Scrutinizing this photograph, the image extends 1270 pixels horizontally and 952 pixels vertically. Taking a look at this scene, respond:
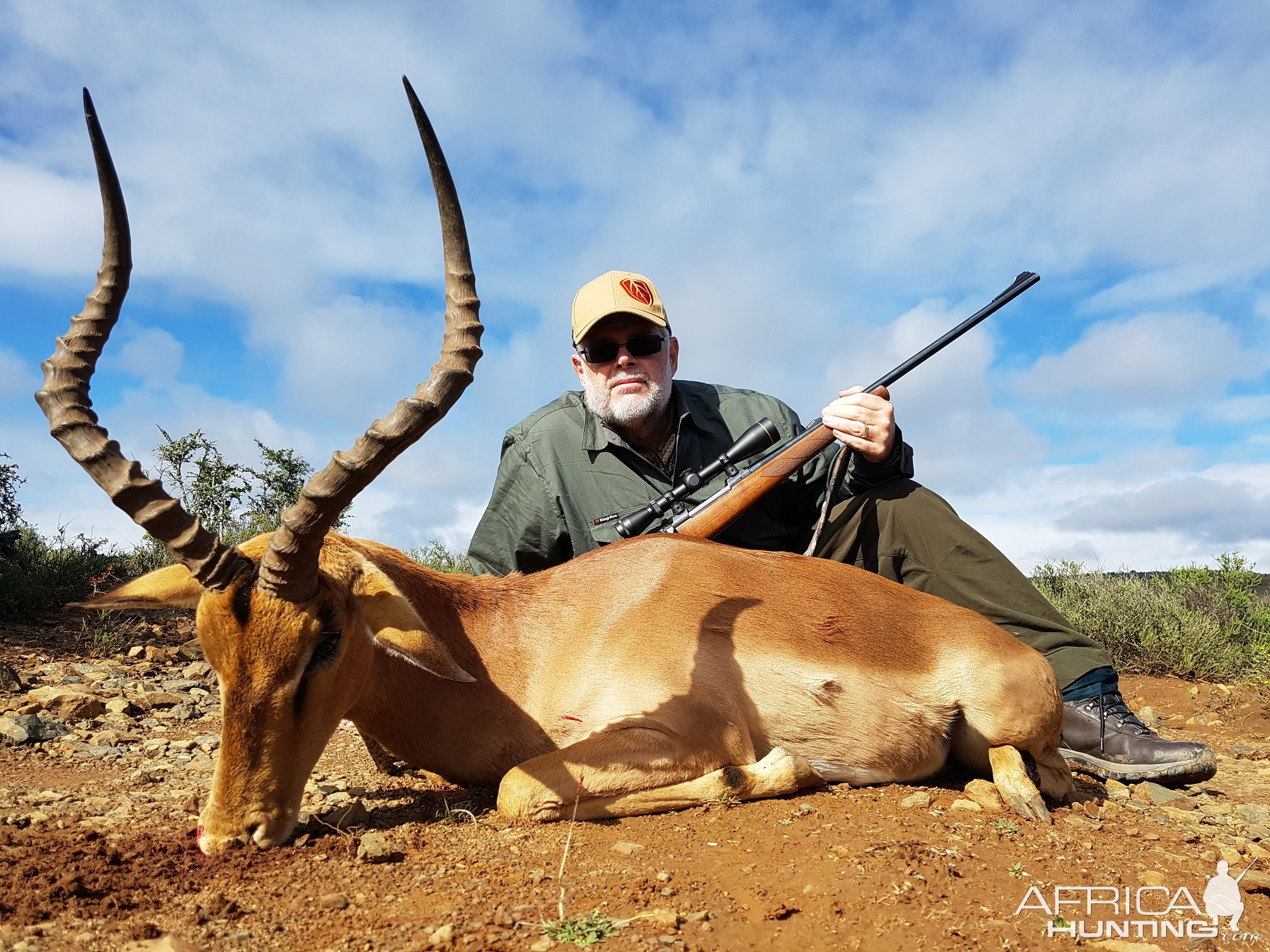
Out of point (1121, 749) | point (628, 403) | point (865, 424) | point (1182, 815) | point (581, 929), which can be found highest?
point (628, 403)

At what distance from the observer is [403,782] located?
Answer: 4852 millimetres

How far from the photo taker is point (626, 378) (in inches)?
280

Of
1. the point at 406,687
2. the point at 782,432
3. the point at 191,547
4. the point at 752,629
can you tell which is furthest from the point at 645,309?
the point at 191,547

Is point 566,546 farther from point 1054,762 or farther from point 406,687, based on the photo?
point 1054,762

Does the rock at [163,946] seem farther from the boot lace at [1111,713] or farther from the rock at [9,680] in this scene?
the rock at [9,680]

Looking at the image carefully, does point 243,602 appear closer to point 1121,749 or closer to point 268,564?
point 268,564

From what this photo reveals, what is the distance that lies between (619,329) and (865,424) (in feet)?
7.11

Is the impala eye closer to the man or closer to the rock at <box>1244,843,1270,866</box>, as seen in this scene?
the man

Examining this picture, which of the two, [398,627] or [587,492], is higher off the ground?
[587,492]

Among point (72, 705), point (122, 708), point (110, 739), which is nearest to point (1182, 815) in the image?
point (110, 739)

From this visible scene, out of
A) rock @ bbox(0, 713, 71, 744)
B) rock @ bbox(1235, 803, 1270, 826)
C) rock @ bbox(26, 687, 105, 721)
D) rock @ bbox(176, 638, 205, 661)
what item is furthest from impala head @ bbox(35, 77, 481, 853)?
rock @ bbox(176, 638, 205, 661)

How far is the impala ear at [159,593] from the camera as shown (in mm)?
4102

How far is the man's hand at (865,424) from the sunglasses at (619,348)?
1.56 m

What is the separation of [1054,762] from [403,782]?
3.51m
